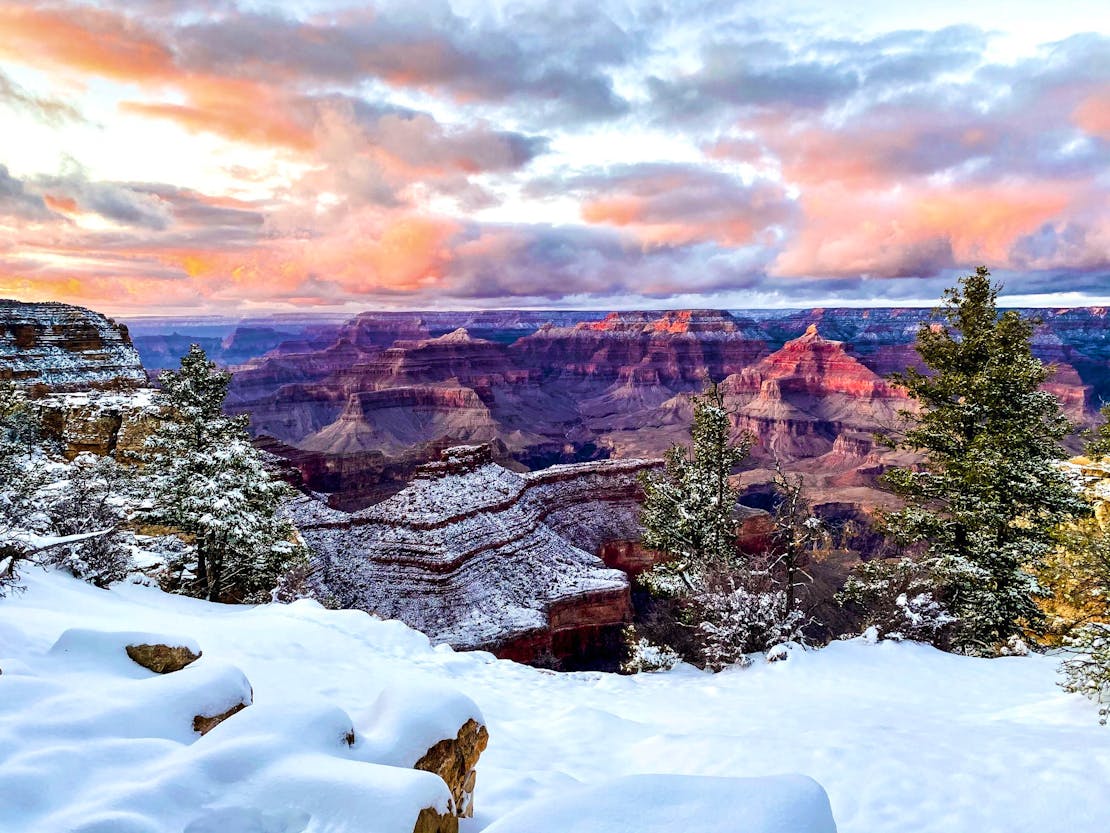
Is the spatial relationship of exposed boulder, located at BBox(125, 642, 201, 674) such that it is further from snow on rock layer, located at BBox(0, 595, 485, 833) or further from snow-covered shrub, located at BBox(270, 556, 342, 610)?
snow-covered shrub, located at BBox(270, 556, 342, 610)

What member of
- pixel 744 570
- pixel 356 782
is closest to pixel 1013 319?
pixel 744 570

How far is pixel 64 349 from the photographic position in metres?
44.0

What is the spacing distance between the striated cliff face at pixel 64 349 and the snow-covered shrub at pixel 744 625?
139 feet

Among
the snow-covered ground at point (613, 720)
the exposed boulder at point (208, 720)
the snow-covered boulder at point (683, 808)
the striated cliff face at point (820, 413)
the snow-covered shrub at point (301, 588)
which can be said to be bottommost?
the striated cliff face at point (820, 413)

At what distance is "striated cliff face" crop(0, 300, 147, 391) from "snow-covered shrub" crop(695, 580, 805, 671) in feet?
139

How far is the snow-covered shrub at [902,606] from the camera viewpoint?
1581cm

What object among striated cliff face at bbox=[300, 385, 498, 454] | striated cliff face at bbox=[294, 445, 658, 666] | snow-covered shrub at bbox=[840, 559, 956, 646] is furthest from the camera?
striated cliff face at bbox=[300, 385, 498, 454]

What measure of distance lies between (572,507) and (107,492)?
1625 inches

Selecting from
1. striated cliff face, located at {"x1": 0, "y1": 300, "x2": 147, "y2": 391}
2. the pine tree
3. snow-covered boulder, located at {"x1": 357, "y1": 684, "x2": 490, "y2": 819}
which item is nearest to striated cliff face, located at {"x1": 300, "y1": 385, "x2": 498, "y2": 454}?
striated cliff face, located at {"x1": 0, "y1": 300, "x2": 147, "y2": 391}

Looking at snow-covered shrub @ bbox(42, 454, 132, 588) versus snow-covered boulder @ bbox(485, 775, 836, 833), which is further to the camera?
snow-covered shrub @ bbox(42, 454, 132, 588)

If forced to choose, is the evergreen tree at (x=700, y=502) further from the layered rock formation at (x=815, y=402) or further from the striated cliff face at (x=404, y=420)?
the layered rock formation at (x=815, y=402)

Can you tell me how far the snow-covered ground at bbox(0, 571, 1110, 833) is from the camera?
4.45 m

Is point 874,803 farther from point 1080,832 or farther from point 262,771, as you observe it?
point 262,771

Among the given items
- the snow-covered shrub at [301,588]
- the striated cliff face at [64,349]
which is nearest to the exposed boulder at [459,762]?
the snow-covered shrub at [301,588]
